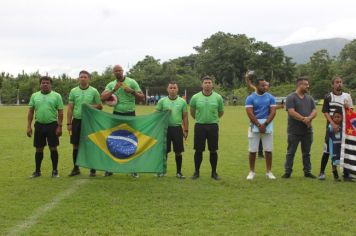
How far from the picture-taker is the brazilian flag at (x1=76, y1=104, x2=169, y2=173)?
29.9ft

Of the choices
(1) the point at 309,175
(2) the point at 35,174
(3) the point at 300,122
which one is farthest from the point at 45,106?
(1) the point at 309,175

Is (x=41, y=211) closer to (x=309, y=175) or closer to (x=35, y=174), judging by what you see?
(x=35, y=174)

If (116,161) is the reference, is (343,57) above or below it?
above

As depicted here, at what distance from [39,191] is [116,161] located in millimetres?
1577

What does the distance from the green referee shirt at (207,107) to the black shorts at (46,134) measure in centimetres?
273

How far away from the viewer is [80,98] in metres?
9.54

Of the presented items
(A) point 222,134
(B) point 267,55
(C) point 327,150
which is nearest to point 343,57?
(B) point 267,55

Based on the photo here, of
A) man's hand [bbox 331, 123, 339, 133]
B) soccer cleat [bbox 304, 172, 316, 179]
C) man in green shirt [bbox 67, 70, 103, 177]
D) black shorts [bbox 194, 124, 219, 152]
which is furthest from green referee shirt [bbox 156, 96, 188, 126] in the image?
man's hand [bbox 331, 123, 339, 133]

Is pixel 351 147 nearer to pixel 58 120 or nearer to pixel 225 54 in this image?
pixel 58 120

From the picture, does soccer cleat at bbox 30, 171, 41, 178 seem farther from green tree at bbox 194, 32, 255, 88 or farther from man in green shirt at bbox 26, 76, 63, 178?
green tree at bbox 194, 32, 255, 88

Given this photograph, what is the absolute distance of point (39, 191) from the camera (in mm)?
8094

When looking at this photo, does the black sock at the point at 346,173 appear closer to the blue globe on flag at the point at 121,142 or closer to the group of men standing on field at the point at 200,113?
the group of men standing on field at the point at 200,113

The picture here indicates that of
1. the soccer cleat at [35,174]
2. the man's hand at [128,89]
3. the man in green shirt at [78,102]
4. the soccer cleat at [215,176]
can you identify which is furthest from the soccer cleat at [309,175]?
the soccer cleat at [35,174]

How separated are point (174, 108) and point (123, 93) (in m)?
1.03
